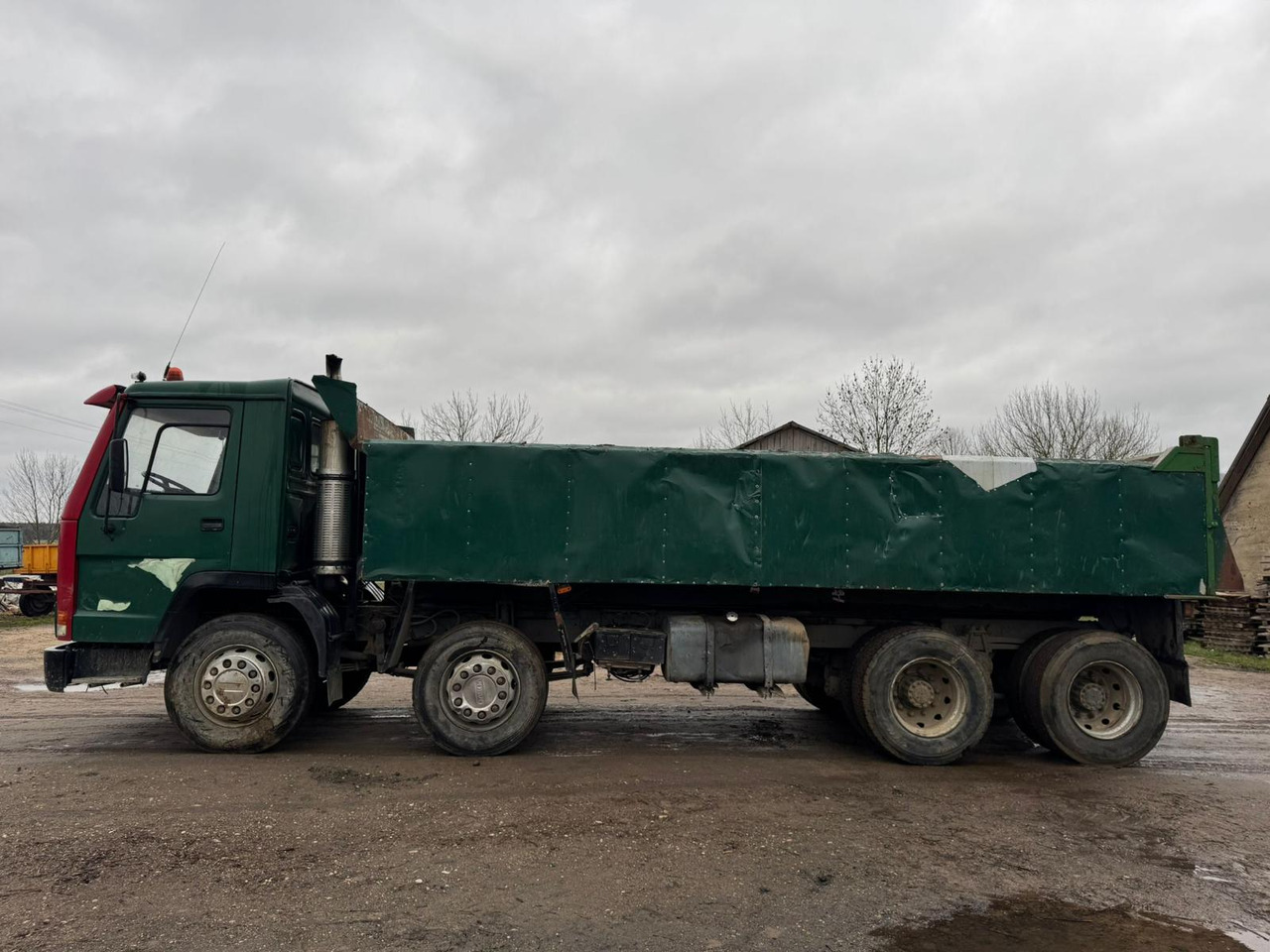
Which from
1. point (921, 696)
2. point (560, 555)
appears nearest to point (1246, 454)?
→ point (921, 696)

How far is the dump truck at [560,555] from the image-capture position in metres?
6.18

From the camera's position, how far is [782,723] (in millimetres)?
8062

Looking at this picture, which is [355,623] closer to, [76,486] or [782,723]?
[76,486]

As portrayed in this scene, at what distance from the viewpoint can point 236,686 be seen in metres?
6.11

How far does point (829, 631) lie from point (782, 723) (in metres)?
1.69

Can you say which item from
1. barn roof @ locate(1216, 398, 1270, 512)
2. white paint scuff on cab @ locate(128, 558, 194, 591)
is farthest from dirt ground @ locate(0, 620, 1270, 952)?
barn roof @ locate(1216, 398, 1270, 512)

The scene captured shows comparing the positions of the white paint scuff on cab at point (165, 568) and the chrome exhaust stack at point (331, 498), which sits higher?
the chrome exhaust stack at point (331, 498)

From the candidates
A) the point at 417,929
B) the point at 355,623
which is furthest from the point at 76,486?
the point at 417,929

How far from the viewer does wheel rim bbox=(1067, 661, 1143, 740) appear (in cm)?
654

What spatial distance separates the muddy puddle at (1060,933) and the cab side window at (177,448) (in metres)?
5.83

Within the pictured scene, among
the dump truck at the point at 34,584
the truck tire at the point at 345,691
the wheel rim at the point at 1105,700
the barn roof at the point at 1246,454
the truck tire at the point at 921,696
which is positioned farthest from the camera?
the dump truck at the point at 34,584

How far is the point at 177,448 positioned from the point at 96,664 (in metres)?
1.81

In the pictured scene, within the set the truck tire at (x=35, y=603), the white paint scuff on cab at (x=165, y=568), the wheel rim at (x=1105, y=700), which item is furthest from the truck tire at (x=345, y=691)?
the truck tire at (x=35, y=603)

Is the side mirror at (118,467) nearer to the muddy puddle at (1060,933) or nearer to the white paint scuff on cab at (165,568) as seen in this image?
the white paint scuff on cab at (165,568)
